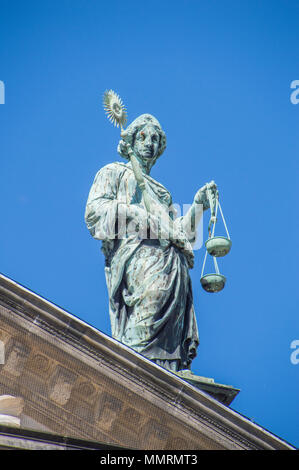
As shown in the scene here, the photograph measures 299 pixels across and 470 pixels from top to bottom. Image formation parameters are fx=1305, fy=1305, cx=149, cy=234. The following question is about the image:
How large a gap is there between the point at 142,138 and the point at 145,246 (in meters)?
1.85

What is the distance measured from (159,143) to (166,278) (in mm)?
2413

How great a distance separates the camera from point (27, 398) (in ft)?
47.0

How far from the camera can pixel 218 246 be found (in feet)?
54.6

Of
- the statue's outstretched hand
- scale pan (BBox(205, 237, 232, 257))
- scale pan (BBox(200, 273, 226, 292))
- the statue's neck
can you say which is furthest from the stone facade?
the statue's neck

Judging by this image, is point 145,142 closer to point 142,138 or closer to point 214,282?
point 142,138

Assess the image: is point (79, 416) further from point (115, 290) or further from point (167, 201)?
point (167, 201)

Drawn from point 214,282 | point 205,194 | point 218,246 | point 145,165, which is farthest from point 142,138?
point 214,282

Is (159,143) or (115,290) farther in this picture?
(159,143)

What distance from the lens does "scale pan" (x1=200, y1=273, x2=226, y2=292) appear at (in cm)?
1652

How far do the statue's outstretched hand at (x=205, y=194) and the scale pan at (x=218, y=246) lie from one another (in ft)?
3.18

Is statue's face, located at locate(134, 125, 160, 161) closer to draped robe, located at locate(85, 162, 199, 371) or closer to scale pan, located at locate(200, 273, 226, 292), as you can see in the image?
draped robe, located at locate(85, 162, 199, 371)

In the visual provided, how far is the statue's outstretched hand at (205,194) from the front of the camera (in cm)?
1750
